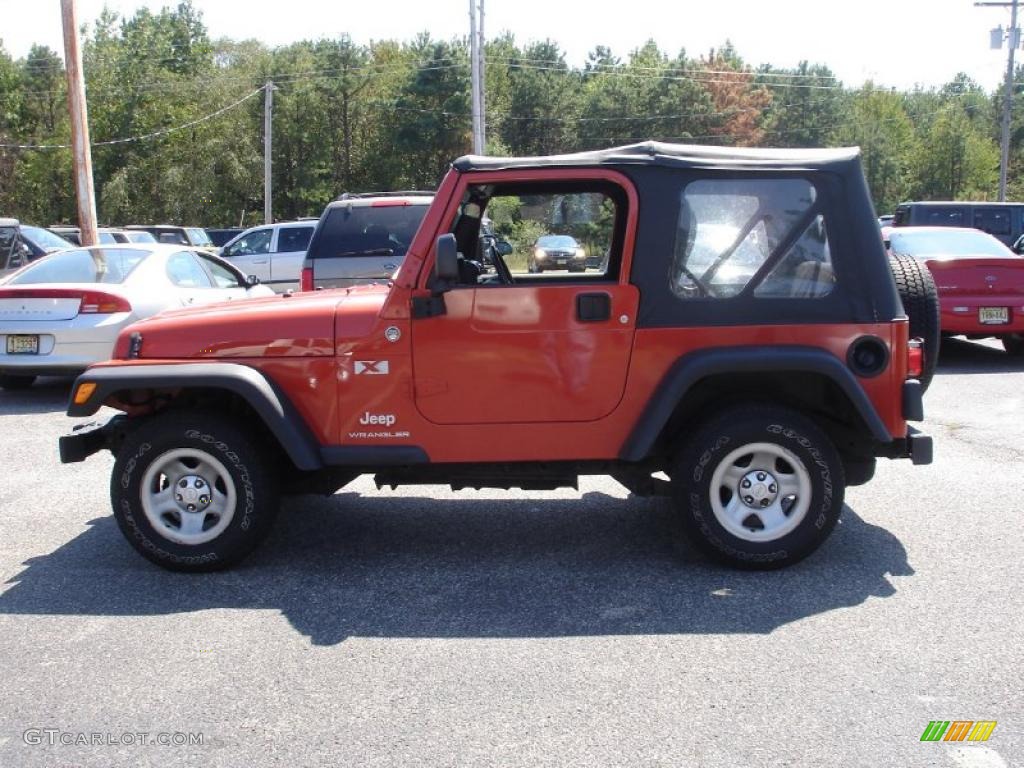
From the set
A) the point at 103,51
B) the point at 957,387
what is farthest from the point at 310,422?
the point at 103,51

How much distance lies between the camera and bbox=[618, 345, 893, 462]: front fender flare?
4703 mm

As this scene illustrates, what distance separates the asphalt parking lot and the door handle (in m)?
1.28

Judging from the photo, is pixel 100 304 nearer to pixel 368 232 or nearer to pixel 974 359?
pixel 368 232

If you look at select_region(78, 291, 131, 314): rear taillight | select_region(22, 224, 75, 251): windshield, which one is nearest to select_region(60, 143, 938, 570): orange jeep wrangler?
select_region(78, 291, 131, 314): rear taillight

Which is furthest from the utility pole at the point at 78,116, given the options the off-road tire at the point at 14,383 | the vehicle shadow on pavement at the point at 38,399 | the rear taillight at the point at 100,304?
the rear taillight at the point at 100,304

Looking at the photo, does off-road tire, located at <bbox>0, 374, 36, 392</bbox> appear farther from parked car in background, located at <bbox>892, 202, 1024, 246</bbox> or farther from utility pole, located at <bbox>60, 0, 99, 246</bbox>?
parked car in background, located at <bbox>892, 202, 1024, 246</bbox>

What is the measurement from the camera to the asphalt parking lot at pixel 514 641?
11.1ft

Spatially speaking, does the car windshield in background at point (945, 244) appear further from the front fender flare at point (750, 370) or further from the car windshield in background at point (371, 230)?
the front fender flare at point (750, 370)

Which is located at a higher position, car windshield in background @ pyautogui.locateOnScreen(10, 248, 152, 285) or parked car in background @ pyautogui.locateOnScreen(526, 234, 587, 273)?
parked car in background @ pyautogui.locateOnScreen(526, 234, 587, 273)

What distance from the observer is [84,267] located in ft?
33.3

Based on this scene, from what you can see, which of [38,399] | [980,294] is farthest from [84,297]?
[980,294]

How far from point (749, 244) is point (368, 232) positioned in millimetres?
6461

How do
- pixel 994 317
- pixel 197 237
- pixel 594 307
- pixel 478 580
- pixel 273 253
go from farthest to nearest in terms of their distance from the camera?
pixel 197 237
pixel 273 253
pixel 994 317
pixel 478 580
pixel 594 307

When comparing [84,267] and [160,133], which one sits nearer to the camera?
[84,267]
